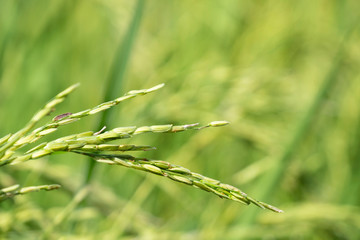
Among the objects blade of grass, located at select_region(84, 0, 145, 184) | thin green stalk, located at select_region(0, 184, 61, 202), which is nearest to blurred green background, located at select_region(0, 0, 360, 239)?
blade of grass, located at select_region(84, 0, 145, 184)

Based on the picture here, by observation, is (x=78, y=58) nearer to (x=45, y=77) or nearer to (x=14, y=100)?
(x=45, y=77)

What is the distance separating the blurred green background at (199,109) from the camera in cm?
117

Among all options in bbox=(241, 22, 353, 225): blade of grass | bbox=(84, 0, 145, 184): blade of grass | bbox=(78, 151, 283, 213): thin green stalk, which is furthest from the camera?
bbox=(241, 22, 353, 225): blade of grass

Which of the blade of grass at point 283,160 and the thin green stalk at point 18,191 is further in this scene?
the blade of grass at point 283,160

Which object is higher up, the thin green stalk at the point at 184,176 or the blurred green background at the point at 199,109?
the blurred green background at the point at 199,109

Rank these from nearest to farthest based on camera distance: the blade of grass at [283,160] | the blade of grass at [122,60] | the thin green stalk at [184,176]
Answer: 1. the thin green stalk at [184,176]
2. the blade of grass at [122,60]
3. the blade of grass at [283,160]

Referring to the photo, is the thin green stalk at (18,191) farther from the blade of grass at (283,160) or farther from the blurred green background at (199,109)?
the blade of grass at (283,160)

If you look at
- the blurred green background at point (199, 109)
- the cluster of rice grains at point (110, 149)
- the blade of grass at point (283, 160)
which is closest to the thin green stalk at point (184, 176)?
the cluster of rice grains at point (110, 149)

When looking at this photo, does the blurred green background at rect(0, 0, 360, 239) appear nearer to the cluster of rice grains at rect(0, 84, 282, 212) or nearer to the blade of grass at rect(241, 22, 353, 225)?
the blade of grass at rect(241, 22, 353, 225)

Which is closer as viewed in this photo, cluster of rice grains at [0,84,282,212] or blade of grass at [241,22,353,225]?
cluster of rice grains at [0,84,282,212]

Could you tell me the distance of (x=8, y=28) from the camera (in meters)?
1.32

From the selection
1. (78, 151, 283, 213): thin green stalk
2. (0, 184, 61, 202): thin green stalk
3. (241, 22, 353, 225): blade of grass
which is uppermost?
(241, 22, 353, 225): blade of grass

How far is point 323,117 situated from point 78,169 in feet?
2.97

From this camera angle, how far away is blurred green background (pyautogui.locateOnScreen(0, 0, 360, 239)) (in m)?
1.17
